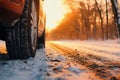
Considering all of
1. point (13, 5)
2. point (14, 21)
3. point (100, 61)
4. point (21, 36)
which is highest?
point (13, 5)

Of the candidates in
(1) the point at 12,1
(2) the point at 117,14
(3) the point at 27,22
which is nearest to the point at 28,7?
(3) the point at 27,22

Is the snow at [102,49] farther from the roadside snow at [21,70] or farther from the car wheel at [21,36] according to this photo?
the roadside snow at [21,70]

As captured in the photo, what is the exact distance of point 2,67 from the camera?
5.41 meters

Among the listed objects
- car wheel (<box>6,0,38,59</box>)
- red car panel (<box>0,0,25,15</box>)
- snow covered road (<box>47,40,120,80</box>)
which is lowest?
snow covered road (<box>47,40,120,80</box>)

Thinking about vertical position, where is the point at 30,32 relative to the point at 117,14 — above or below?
below

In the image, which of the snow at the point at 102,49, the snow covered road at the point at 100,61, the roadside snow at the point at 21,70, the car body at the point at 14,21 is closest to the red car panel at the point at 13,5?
the car body at the point at 14,21

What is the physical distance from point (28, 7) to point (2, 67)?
139 cm

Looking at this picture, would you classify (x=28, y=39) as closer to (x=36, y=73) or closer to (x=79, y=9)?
(x=36, y=73)

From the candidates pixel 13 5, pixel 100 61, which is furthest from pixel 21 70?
Result: pixel 100 61

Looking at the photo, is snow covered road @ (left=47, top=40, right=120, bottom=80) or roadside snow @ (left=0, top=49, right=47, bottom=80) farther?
snow covered road @ (left=47, top=40, right=120, bottom=80)

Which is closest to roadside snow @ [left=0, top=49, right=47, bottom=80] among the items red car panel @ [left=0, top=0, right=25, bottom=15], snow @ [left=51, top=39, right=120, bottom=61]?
red car panel @ [left=0, top=0, right=25, bottom=15]

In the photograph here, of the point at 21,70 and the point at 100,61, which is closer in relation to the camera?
the point at 21,70

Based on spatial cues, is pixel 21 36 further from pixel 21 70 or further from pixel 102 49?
pixel 102 49

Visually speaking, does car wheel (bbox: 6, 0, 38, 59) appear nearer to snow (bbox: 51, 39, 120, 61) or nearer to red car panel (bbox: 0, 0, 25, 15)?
red car panel (bbox: 0, 0, 25, 15)
